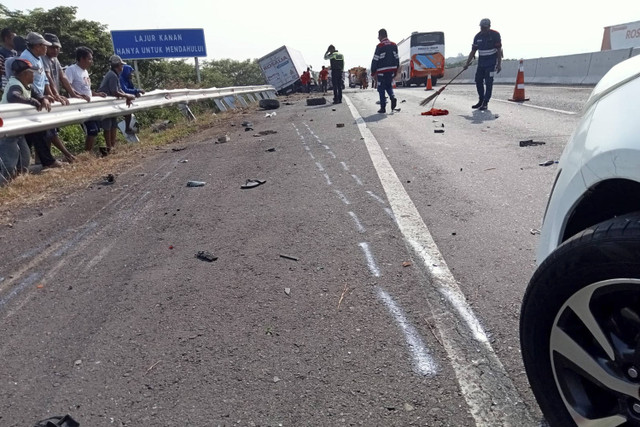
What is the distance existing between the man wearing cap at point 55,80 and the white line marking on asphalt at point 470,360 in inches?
250

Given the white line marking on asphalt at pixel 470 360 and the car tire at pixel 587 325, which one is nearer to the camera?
the car tire at pixel 587 325

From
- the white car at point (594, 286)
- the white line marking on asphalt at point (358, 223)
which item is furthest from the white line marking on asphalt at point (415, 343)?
the white line marking on asphalt at point (358, 223)

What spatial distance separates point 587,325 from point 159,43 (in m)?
23.7

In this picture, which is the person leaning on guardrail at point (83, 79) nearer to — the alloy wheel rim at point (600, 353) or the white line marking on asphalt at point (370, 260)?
the white line marking on asphalt at point (370, 260)

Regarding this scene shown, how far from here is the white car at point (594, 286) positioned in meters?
1.43

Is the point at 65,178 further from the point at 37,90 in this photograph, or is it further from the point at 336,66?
the point at 336,66

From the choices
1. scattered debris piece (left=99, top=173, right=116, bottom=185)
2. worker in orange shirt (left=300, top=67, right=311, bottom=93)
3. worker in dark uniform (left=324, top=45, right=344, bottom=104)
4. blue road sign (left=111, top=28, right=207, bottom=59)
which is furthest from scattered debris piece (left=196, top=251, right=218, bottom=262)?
worker in orange shirt (left=300, top=67, right=311, bottom=93)

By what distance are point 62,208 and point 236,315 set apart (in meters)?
3.51

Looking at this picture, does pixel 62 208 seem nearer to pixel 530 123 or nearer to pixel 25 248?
pixel 25 248

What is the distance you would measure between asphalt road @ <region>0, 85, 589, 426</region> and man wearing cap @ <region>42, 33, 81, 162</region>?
2343 mm

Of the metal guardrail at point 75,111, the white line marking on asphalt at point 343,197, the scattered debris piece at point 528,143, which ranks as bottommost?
the white line marking on asphalt at point 343,197

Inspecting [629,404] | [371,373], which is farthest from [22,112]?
[629,404]

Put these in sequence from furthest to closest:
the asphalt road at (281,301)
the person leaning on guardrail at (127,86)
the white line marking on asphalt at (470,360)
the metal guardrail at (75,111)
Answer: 1. the person leaning on guardrail at (127,86)
2. the metal guardrail at (75,111)
3. the asphalt road at (281,301)
4. the white line marking on asphalt at (470,360)

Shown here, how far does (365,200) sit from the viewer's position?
4.78 m
